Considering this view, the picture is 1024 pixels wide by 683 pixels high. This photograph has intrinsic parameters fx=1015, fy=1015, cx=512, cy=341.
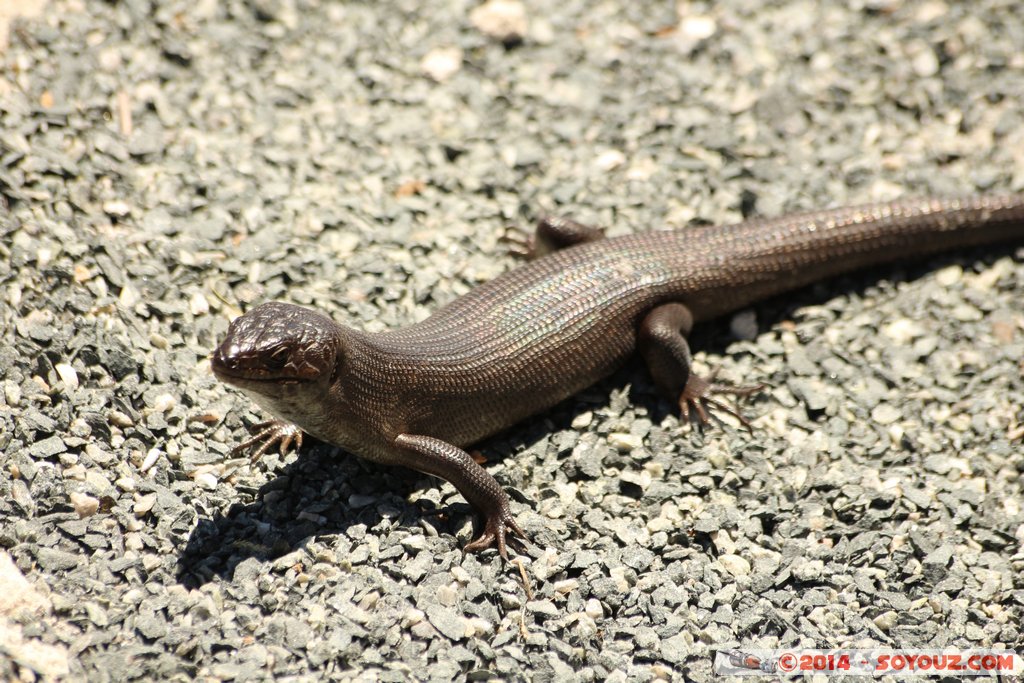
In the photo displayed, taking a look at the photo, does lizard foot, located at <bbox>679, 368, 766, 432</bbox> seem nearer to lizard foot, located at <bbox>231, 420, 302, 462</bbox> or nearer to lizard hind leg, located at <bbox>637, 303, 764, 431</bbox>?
lizard hind leg, located at <bbox>637, 303, 764, 431</bbox>

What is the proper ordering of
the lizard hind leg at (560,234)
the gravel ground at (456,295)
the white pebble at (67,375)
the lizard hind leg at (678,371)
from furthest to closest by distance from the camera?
the lizard hind leg at (560,234) < the lizard hind leg at (678,371) < the white pebble at (67,375) < the gravel ground at (456,295)

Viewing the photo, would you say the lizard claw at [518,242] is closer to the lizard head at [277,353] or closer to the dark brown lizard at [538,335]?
the dark brown lizard at [538,335]

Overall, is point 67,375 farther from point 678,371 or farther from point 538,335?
point 678,371

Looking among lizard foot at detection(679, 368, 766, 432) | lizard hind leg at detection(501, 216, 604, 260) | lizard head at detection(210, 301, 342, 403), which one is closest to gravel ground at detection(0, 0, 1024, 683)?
lizard foot at detection(679, 368, 766, 432)

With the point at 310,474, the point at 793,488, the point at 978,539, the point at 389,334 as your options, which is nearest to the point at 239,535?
the point at 310,474

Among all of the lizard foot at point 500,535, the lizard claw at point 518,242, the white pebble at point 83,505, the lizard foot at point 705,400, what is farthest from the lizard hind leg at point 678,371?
the white pebble at point 83,505
